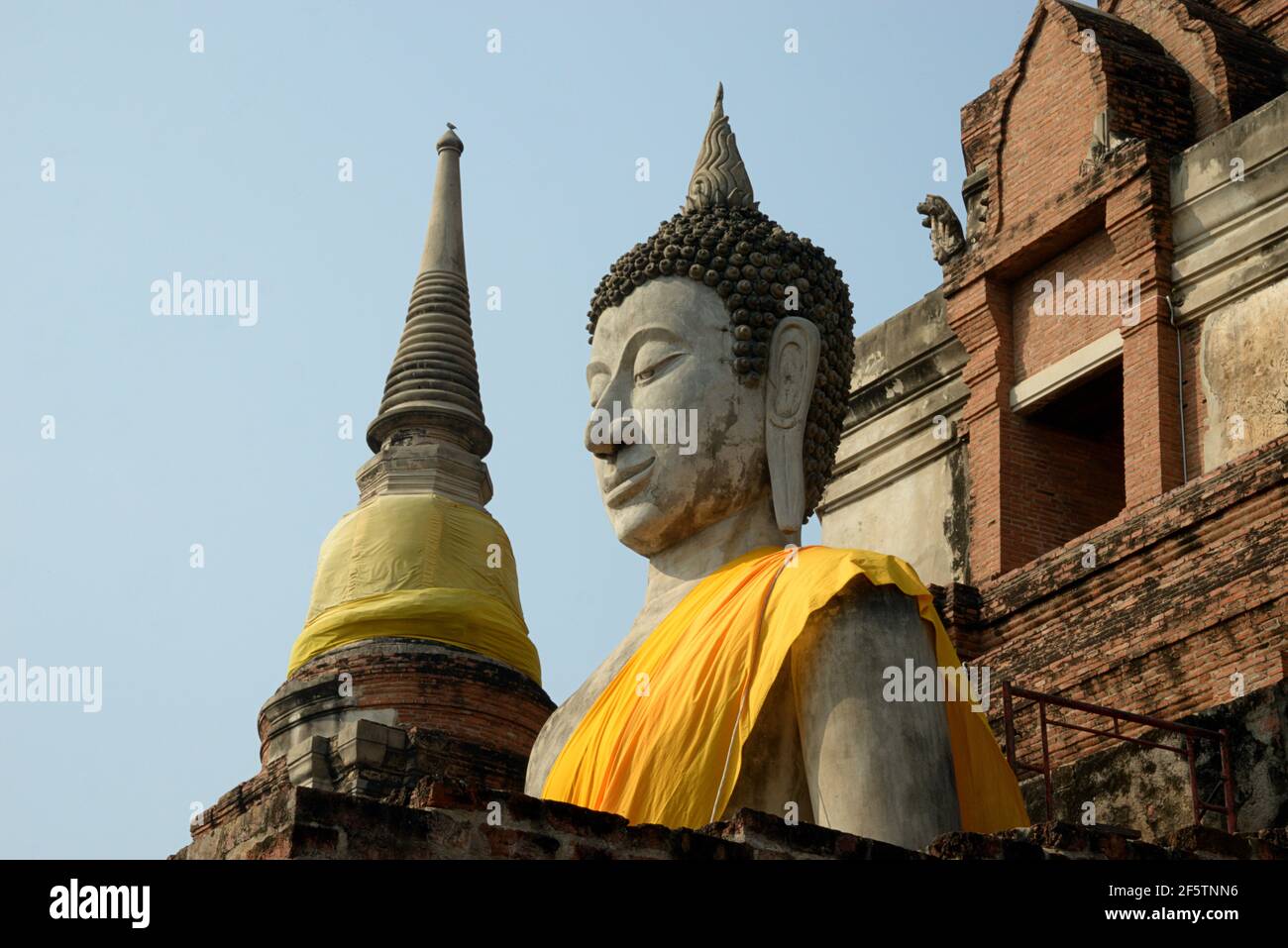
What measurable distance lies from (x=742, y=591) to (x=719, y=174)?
6.74 feet

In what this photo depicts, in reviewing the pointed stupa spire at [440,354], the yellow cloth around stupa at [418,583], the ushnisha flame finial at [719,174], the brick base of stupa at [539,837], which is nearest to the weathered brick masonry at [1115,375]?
the yellow cloth around stupa at [418,583]

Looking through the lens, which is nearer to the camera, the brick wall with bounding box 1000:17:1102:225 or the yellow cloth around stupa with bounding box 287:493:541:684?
the brick wall with bounding box 1000:17:1102:225

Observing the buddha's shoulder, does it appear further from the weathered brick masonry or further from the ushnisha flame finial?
the weathered brick masonry

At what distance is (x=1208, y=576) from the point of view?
15.0 metres

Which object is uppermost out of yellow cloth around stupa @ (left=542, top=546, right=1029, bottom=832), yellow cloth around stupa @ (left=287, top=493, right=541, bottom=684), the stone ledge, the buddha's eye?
yellow cloth around stupa @ (left=287, top=493, right=541, bottom=684)

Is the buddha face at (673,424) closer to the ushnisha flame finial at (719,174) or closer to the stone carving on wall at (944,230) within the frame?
the ushnisha flame finial at (719,174)

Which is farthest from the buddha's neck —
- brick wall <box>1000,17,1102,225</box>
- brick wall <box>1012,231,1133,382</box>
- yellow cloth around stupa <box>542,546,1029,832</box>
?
brick wall <box>1000,17,1102,225</box>

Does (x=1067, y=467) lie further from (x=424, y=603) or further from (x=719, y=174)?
(x=719, y=174)

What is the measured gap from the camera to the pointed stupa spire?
2369 cm

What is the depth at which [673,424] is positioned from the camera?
859cm

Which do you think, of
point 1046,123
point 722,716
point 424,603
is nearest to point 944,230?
point 1046,123

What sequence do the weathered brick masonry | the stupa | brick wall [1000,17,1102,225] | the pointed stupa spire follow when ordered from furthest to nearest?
the pointed stupa spire, the stupa, brick wall [1000,17,1102,225], the weathered brick masonry
